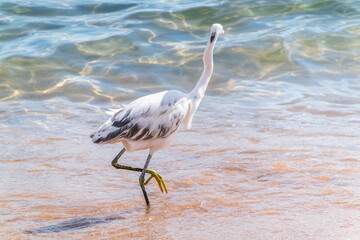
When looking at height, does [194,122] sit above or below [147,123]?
below

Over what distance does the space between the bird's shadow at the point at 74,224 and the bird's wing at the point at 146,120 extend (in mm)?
666

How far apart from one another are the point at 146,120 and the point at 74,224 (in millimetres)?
1077

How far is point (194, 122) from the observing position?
734 cm

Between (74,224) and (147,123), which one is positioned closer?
(74,224)

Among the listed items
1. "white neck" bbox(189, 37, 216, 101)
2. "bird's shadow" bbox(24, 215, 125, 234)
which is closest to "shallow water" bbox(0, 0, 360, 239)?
"bird's shadow" bbox(24, 215, 125, 234)

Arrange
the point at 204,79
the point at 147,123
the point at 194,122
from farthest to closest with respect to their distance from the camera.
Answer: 1. the point at 194,122
2. the point at 204,79
3. the point at 147,123

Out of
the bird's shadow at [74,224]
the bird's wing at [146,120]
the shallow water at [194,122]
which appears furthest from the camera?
the bird's wing at [146,120]

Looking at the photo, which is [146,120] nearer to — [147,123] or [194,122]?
[147,123]

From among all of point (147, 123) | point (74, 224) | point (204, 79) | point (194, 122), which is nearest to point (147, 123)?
point (147, 123)

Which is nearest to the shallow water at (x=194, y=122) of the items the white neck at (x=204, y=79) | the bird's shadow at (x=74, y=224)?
the bird's shadow at (x=74, y=224)

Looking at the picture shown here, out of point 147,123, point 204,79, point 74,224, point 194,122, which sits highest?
point 204,79

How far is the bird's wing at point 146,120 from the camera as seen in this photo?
4.61m

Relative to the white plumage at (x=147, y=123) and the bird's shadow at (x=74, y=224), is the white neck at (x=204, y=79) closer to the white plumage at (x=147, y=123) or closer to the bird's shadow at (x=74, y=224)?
the white plumage at (x=147, y=123)

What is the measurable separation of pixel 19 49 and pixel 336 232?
8.23 m
